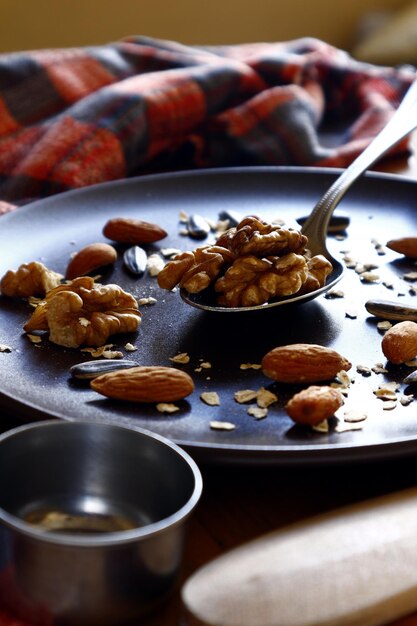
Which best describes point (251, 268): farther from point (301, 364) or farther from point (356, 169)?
point (356, 169)

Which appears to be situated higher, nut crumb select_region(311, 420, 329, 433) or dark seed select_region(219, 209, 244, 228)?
nut crumb select_region(311, 420, 329, 433)

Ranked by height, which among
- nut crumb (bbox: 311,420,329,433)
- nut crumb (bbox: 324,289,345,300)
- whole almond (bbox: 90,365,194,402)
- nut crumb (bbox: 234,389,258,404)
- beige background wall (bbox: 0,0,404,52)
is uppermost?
whole almond (bbox: 90,365,194,402)

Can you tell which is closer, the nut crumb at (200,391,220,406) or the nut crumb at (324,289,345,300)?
the nut crumb at (200,391,220,406)

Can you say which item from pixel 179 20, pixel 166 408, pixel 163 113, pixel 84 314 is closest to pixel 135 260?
pixel 84 314

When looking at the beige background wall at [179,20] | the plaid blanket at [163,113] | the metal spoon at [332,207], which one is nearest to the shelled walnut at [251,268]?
the metal spoon at [332,207]

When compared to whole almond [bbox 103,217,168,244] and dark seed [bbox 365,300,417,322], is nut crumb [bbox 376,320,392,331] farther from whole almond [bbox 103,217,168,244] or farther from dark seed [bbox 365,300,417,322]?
whole almond [bbox 103,217,168,244]

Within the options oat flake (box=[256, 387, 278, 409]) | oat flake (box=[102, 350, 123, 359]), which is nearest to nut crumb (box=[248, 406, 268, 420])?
oat flake (box=[256, 387, 278, 409])
